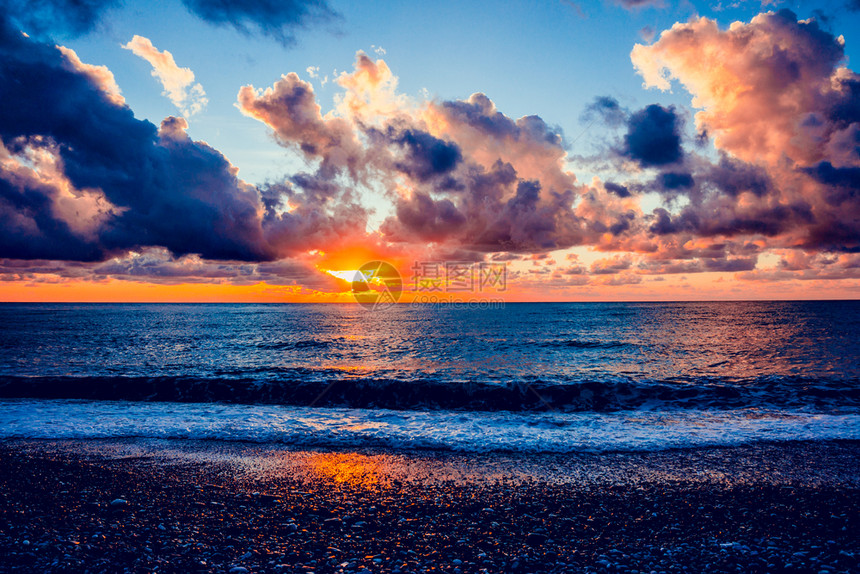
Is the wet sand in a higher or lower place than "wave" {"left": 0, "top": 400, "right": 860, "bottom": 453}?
higher

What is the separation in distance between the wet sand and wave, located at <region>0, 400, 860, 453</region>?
779 millimetres

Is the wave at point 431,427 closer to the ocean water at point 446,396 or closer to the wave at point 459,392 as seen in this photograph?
the ocean water at point 446,396

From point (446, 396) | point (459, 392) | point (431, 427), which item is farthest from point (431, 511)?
point (459, 392)

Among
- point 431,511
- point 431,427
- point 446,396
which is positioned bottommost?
point 446,396

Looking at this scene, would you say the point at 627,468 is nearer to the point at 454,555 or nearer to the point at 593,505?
the point at 593,505

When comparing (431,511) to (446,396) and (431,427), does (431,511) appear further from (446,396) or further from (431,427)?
(446,396)

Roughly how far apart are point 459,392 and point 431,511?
→ 974 centimetres

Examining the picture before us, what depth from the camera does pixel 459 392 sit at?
1530 cm

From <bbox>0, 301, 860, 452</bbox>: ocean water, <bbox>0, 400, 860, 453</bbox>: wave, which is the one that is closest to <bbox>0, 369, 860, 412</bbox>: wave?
<bbox>0, 301, 860, 452</bbox>: ocean water

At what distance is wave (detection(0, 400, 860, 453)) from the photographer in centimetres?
920

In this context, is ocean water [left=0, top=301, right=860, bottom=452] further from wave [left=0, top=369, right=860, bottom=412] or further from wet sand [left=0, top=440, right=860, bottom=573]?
wet sand [left=0, top=440, right=860, bottom=573]

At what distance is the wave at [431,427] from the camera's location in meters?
9.20

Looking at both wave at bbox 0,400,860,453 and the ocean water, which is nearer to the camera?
wave at bbox 0,400,860,453

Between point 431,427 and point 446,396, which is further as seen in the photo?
point 446,396
